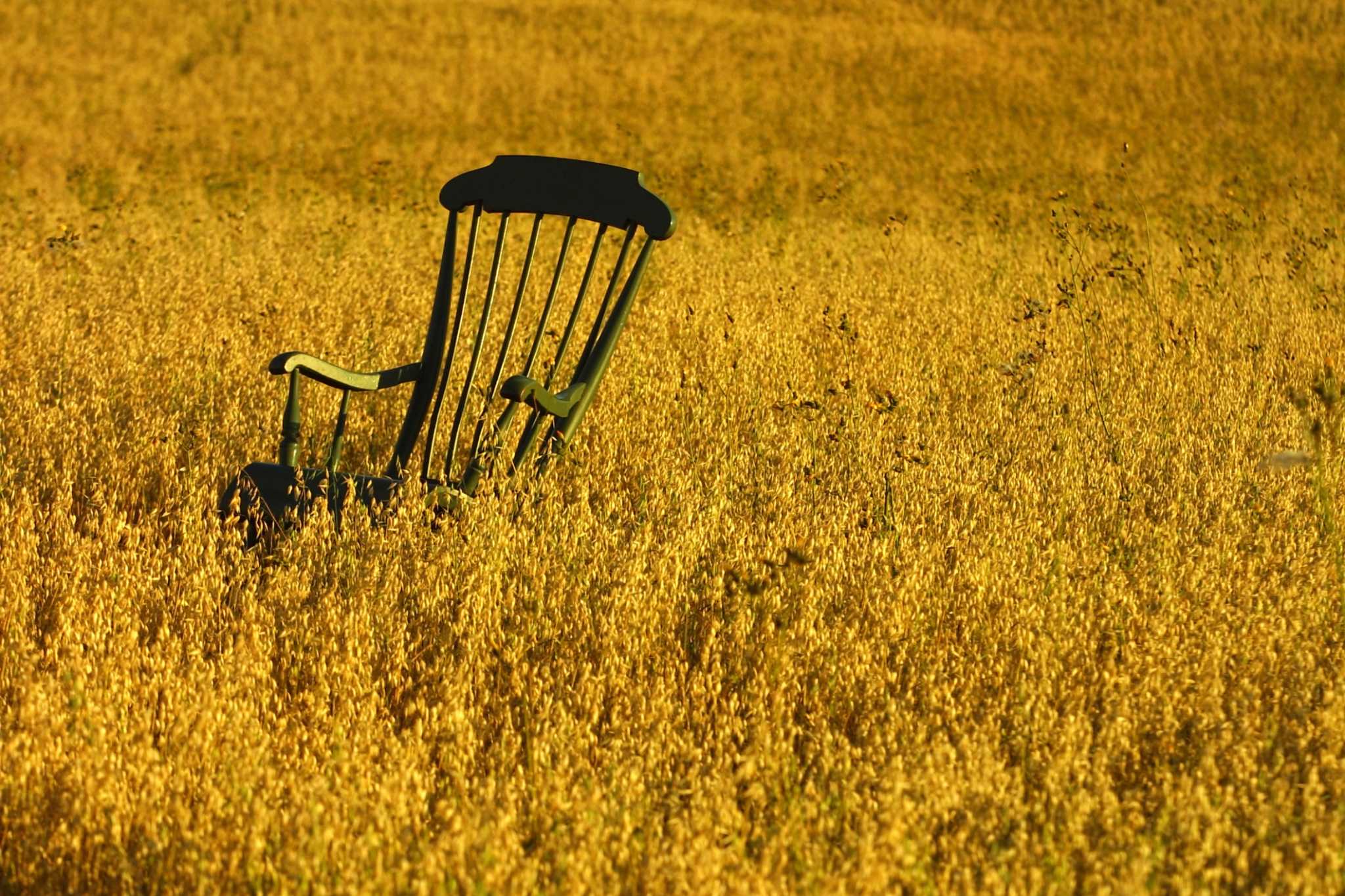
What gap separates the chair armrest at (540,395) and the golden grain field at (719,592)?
29 centimetres

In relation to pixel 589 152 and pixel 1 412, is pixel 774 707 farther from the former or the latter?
pixel 589 152

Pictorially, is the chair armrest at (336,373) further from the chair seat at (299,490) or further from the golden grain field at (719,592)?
the golden grain field at (719,592)

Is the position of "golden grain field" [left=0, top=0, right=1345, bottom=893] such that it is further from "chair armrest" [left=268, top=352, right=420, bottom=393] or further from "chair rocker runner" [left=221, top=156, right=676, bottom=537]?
"chair armrest" [left=268, top=352, right=420, bottom=393]

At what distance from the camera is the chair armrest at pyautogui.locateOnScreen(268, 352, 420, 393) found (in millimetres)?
3072

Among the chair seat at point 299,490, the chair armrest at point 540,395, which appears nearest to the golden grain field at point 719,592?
the chair seat at point 299,490

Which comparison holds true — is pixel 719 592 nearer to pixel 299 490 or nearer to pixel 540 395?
pixel 540 395

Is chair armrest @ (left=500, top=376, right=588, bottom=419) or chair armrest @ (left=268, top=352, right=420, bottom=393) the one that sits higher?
chair armrest @ (left=500, top=376, right=588, bottom=419)

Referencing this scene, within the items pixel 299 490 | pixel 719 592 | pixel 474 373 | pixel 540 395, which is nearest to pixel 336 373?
pixel 299 490

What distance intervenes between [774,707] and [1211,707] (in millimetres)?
830

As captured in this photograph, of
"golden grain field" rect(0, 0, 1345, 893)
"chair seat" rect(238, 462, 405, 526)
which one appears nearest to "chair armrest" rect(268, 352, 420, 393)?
"chair seat" rect(238, 462, 405, 526)

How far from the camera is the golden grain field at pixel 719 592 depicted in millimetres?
1855

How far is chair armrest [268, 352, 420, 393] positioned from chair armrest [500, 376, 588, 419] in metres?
0.54

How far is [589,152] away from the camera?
14828 mm

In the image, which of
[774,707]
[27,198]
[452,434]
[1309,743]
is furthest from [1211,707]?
[27,198]
